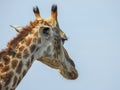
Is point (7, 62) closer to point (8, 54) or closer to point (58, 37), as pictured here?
point (8, 54)

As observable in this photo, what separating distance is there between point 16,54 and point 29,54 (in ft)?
1.27

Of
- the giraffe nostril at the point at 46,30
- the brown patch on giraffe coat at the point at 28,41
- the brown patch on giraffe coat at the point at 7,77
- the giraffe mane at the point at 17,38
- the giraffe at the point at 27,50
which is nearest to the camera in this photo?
the brown patch on giraffe coat at the point at 7,77

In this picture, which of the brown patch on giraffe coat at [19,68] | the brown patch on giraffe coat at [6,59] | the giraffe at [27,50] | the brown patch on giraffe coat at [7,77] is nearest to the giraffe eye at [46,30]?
the giraffe at [27,50]

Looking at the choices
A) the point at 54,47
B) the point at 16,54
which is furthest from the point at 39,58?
the point at 16,54

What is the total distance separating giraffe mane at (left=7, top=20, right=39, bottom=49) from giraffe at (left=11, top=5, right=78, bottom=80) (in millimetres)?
593

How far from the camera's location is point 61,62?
13.2 meters

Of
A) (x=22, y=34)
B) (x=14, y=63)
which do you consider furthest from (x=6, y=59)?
(x=22, y=34)

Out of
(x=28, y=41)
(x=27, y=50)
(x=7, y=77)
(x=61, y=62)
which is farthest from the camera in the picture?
(x=61, y=62)

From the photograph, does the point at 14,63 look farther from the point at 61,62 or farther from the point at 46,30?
the point at 61,62

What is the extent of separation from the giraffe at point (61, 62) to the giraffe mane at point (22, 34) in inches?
23.3

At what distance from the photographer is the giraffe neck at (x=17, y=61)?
1122 cm

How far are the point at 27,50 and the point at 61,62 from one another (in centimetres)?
149

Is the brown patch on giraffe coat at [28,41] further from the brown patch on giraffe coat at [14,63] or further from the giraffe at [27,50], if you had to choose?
the brown patch on giraffe coat at [14,63]

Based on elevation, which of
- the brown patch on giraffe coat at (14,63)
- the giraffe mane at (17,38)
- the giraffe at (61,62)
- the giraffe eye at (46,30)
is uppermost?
the giraffe mane at (17,38)
